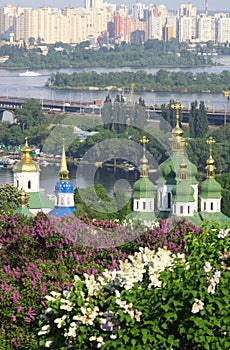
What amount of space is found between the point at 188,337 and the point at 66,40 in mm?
48542

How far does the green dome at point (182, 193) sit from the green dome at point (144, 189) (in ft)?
0.40

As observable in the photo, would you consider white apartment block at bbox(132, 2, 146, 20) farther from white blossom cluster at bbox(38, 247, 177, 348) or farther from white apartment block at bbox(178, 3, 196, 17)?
white blossom cluster at bbox(38, 247, 177, 348)

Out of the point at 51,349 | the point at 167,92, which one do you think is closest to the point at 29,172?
the point at 51,349

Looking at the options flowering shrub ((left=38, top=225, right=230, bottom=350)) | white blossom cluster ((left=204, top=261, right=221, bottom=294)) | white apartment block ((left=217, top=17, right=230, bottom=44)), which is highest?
white apartment block ((left=217, top=17, right=230, bottom=44))

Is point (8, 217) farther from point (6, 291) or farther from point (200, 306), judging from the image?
point (200, 306)

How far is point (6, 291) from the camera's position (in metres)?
3.30

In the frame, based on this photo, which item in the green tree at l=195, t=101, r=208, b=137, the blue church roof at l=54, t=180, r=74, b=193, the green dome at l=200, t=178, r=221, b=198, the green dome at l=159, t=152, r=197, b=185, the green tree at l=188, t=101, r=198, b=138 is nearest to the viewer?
the green dome at l=159, t=152, r=197, b=185

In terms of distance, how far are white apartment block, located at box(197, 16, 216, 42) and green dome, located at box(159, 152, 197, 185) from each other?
46.6 m

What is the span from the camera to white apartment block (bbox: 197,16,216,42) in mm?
53719

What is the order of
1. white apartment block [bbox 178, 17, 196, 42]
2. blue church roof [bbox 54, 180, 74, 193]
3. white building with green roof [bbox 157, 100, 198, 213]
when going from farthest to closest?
white apartment block [bbox 178, 17, 196, 42] → blue church roof [bbox 54, 180, 74, 193] → white building with green roof [bbox 157, 100, 198, 213]

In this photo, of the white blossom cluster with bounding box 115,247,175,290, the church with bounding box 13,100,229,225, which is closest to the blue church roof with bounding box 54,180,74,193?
the church with bounding box 13,100,229,225

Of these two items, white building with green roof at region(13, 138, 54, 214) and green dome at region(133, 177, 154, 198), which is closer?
green dome at region(133, 177, 154, 198)

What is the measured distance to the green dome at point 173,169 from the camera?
6.73 meters

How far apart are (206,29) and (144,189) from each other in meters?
47.9
